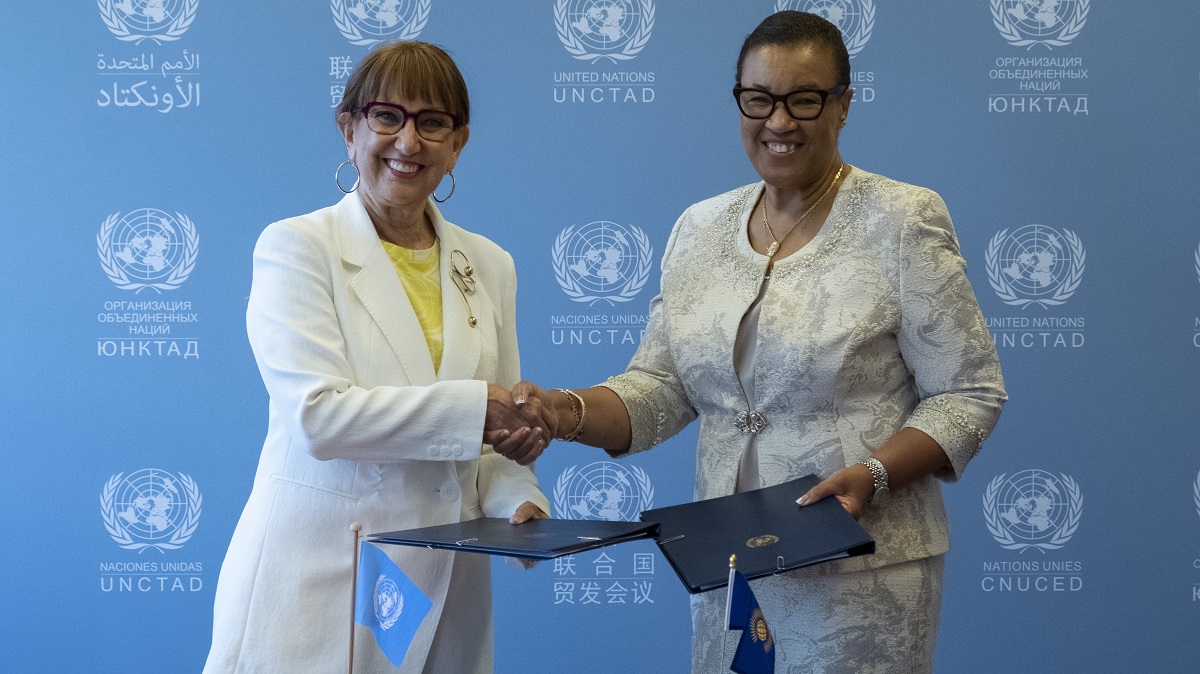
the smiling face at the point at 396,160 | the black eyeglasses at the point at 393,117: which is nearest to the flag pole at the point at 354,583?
the smiling face at the point at 396,160

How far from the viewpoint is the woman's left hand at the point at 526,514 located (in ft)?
6.85

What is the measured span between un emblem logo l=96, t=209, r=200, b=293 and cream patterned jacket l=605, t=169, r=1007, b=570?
2.26 metres

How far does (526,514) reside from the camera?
2109 mm

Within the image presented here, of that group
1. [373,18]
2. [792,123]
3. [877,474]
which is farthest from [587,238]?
[877,474]

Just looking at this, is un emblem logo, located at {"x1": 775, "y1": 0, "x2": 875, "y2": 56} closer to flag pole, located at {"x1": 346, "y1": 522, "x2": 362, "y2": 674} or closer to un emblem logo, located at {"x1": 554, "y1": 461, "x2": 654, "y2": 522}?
un emblem logo, located at {"x1": 554, "y1": 461, "x2": 654, "y2": 522}

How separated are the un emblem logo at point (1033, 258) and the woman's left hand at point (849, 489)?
200cm

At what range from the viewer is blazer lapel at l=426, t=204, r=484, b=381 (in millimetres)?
2102

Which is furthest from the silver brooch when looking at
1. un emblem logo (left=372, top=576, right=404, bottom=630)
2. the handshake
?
un emblem logo (left=372, top=576, right=404, bottom=630)

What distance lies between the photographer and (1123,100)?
3850 millimetres

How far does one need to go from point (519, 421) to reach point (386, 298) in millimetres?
317

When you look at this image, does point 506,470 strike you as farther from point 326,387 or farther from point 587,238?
point 587,238

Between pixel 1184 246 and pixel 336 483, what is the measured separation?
2996 mm

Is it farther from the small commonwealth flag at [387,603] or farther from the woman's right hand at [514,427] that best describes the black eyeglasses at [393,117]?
the small commonwealth flag at [387,603]

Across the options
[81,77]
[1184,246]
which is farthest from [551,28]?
[1184,246]
